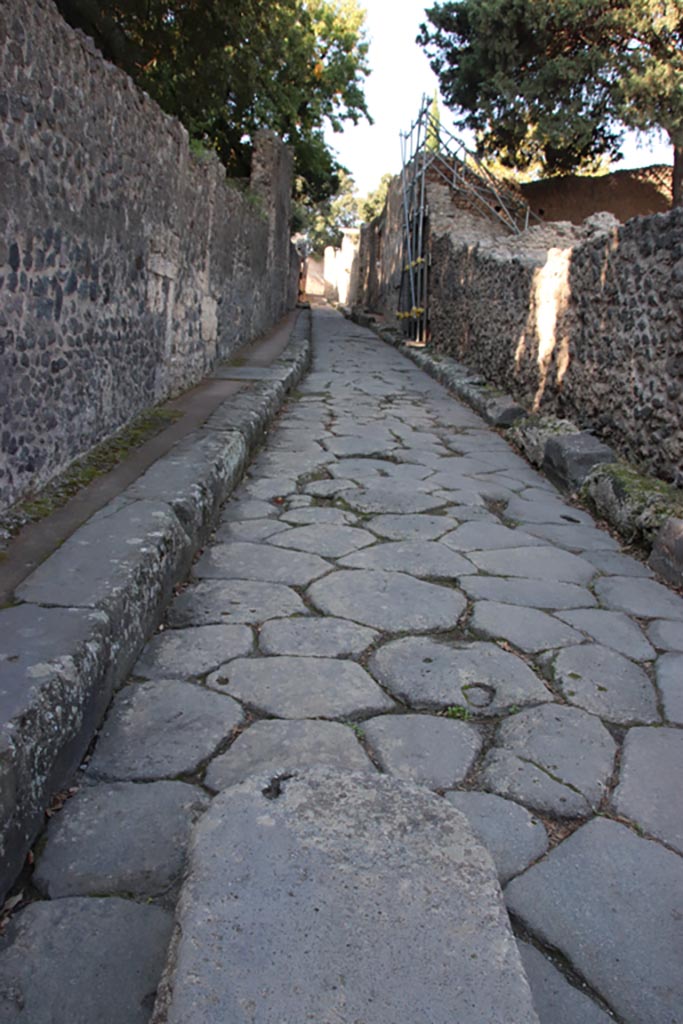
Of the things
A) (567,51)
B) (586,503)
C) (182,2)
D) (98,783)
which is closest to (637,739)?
(98,783)

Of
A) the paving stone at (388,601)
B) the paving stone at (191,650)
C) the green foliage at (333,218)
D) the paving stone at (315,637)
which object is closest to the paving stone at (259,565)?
the paving stone at (388,601)

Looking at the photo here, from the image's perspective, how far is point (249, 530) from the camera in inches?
141

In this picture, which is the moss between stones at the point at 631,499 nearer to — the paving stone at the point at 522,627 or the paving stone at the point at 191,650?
the paving stone at the point at 522,627

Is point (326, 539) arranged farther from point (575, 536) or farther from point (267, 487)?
point (575, 536)

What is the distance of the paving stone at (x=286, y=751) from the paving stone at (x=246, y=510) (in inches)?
72.8

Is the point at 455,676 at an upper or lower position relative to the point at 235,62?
lower

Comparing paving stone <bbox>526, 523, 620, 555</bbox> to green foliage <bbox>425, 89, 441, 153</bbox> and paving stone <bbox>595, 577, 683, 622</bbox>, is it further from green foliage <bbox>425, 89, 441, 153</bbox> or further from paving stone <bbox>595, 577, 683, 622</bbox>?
green foliage <bbox>425, 89, 441, 153</bbox>

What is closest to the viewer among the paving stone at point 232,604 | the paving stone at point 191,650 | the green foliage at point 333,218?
the paving stone at point 191,650

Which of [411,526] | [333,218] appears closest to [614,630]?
[411,526]

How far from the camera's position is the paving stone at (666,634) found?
2.57m

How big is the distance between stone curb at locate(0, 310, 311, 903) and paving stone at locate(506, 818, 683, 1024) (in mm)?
972

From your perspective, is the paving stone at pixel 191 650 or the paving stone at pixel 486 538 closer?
the paving stone at pixel 191 650

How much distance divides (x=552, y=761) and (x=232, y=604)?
1277 mm

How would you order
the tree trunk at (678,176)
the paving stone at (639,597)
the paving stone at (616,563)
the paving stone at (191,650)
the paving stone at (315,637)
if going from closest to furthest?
1. the paving stone at (191,650)
2. the paving stone at (315,637)
3. the paving stone at (639,597)
4. the paving stone at (616,563)
5. the tree trunk at (678,176)
